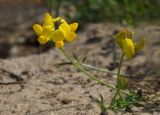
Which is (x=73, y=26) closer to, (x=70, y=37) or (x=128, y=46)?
(x=70, y=37)

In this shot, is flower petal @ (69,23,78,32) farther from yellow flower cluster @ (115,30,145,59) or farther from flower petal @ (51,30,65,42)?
yellow flower cluster @ (115,30,145,59)

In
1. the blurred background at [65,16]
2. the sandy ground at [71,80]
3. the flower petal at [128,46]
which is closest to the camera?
the flower petal at [128,46]

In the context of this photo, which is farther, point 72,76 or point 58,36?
point 72,76

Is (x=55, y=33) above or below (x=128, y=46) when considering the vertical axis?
above

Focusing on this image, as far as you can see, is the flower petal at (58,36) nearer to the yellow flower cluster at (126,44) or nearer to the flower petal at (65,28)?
the flower petal at (65,28)

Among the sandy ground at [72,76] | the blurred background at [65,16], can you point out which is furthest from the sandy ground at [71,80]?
the blurred background at [65,16]

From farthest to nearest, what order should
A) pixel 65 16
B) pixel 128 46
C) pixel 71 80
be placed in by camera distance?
pixel 65 16 < pixel 71 80 < pixel 128 46

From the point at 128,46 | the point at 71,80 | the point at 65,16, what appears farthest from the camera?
the point at 65,16

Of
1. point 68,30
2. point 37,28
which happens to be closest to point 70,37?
point 68,30
